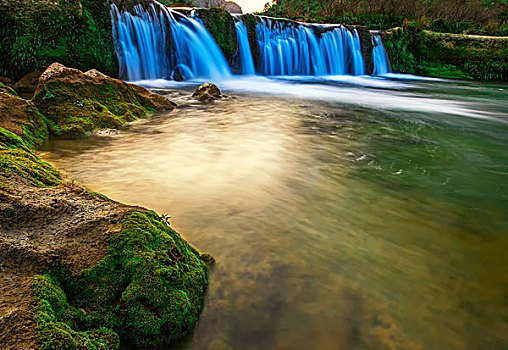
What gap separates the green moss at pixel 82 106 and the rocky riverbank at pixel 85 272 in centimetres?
310

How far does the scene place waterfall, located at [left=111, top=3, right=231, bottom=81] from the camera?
34.2ft

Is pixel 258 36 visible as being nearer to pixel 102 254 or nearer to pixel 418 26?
pixel 418 26

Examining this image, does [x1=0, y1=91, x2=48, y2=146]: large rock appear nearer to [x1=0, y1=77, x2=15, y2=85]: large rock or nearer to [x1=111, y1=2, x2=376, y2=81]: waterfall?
[x1=0, y1=77, x2=15, y2=85]: large rock

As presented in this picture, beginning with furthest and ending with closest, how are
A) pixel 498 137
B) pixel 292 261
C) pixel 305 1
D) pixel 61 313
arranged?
pixel 305 1, pixel 498 137, pixel 292 261, pixel 61 313

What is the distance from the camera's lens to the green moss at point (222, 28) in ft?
47.3

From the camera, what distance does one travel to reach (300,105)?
29.7 ft

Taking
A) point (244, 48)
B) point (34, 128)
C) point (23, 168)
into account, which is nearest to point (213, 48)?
point (244, 48)

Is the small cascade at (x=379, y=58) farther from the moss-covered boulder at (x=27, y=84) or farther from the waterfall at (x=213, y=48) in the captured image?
the moss-covered boulder at (x=27, y=84)

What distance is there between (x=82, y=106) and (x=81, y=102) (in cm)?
9

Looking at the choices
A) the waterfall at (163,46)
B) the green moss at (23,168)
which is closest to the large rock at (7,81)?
the waterfall at (163,46)

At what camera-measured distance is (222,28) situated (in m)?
14.8

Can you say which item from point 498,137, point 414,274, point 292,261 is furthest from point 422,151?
point 292,261

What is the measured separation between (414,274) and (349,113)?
666 centimetres

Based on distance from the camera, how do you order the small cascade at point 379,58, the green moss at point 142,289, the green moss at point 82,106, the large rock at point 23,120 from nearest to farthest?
the green moss at point 142,289 → the large rock at point 23,120 → the green moss at point 82,106 → the small cascade at point 379,58
